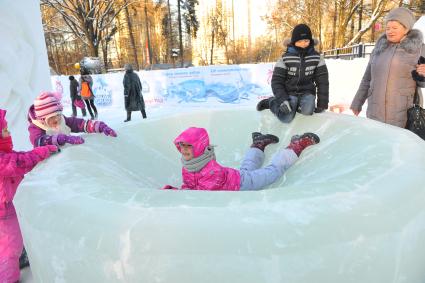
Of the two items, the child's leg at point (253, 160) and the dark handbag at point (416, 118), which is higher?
the dark handbag at point (416, 118)

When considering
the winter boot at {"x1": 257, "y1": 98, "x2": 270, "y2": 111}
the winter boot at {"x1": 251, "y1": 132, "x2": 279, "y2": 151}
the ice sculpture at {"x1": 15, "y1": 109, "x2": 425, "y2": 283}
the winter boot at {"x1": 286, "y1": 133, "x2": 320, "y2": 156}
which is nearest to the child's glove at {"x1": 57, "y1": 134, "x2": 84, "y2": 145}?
the ice sculpture at {"x1": 15, "y1": 109, "x2": 425, "y2": 283}

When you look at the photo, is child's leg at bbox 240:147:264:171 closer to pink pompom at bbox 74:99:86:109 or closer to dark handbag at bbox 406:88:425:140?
dark handbag at bbox 406:88:425:140

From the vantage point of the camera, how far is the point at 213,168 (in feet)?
6.43

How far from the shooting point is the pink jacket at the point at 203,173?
6.18 feet

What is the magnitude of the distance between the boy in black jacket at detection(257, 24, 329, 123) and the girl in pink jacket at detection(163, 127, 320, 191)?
461 millimetres

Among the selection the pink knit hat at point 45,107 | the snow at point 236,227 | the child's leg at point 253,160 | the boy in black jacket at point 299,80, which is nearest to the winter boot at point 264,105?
the boy in black jacket at point 299,80

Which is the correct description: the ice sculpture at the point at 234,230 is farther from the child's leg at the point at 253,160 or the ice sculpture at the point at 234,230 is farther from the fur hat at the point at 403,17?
the fur hat at the point at 403,17

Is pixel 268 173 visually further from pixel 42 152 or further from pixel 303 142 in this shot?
pixel 42 152

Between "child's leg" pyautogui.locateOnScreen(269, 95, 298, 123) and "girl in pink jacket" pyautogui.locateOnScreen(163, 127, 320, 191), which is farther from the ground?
"child's leg" pyautogui.locateOnScreen(269, 95, 298, 123)

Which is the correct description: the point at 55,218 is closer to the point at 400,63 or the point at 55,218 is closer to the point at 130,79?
the point at 400,63

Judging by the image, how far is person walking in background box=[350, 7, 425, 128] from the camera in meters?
2.36

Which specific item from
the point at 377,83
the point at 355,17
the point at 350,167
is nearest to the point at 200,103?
the point at 377,83

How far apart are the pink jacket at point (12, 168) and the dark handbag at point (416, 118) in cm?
246

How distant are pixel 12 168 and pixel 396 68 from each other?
8.44ft
